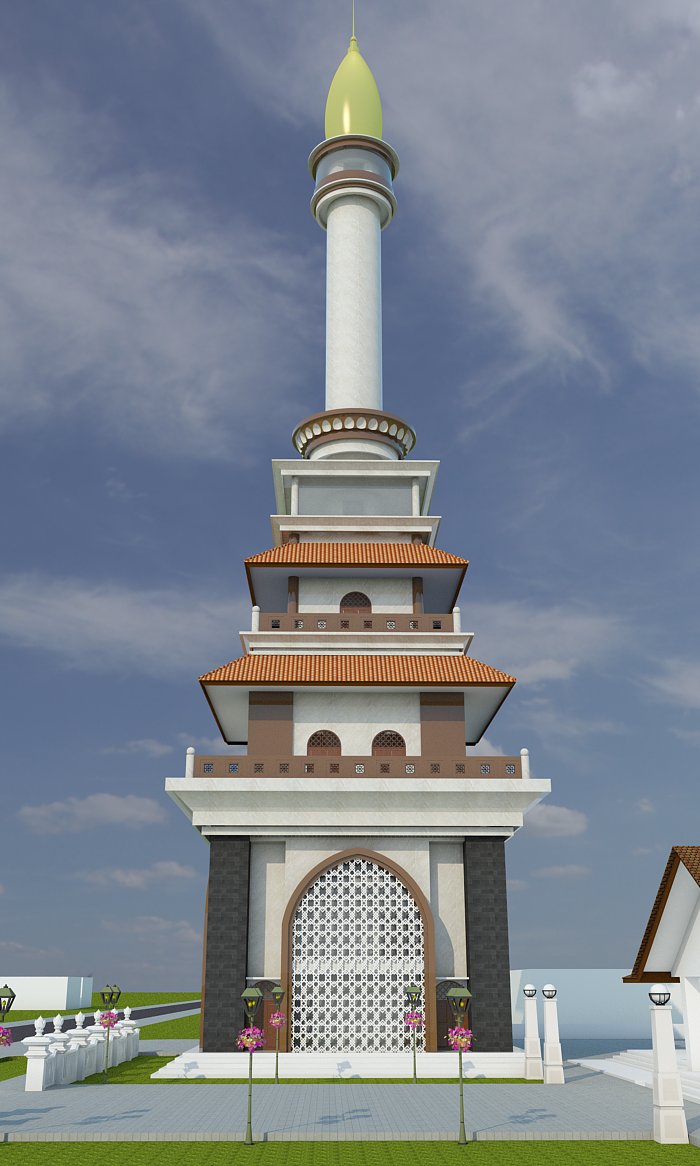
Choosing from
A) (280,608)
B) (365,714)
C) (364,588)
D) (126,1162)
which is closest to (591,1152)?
→ (126,1162)

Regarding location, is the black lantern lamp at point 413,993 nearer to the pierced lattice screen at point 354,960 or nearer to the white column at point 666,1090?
the pierced lattice screen at point 354,960

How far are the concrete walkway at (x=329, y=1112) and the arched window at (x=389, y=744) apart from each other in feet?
29.5

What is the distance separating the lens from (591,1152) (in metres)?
16.4

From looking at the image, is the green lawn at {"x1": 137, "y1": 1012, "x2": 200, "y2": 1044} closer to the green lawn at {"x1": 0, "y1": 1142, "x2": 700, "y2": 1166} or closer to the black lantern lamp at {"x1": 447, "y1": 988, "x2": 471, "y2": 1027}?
the black lantern lamp at {"x1": 447, "y1": 988, "x2": 471, "y2": 1027}

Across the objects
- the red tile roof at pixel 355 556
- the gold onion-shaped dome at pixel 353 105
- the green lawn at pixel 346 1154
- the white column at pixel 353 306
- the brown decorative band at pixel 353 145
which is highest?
the gold onion-shaped dome at pixel 353 105

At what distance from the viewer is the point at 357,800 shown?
1083 inches

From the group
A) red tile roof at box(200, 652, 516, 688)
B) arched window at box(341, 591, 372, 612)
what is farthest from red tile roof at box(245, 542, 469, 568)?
red tile roof at box(200, 652, 516, 688)

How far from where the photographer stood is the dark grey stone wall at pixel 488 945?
1030 inches

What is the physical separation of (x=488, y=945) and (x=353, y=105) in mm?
33556

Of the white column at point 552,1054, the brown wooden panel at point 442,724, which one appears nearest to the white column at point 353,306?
the brown wooden panel at point 442,724

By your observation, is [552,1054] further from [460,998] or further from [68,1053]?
[68,1053]

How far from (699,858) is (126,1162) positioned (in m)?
13.8

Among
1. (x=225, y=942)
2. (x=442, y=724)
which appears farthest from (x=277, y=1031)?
(x=442, y=724)

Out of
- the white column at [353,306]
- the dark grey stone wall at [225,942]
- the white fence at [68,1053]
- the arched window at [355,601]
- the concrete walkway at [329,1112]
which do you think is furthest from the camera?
the white column at [353,306]
